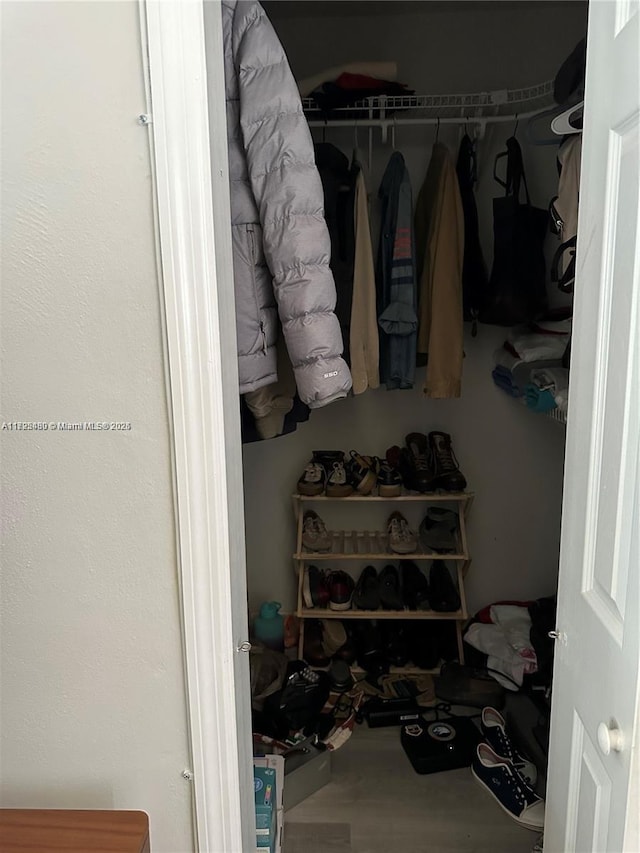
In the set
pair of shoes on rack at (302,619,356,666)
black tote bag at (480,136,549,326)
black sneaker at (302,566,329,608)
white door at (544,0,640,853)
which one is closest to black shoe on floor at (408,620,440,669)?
pair of shoes on rack at (302,619,356,666)

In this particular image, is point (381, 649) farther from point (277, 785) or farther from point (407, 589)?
point (277, 785)

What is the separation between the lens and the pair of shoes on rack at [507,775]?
1784 mm

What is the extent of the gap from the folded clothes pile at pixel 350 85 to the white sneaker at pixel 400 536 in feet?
4.98

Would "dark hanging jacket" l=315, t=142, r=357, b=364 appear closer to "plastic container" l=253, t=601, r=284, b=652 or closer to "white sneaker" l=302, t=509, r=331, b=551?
"white sneaker" l=302, t=509, r=331, b=551

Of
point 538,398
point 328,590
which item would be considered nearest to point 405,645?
point 328,590

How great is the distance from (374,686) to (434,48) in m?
2.36

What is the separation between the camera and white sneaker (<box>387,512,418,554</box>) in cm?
244

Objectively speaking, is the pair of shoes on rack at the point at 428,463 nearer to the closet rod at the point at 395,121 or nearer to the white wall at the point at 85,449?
the closet rod at the point at 395,121

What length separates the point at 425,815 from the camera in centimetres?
184

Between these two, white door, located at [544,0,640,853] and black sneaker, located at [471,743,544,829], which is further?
black sneaker, located at [471,743,544,829]

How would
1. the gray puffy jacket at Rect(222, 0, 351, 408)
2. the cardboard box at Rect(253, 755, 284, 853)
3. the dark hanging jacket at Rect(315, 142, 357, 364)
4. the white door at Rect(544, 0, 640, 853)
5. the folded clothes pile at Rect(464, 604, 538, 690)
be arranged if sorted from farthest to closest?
the folded clothes pile at Rect(464, 604, 538, 690) < the dark hanging jacket at Rect(315, 142, 357, 364) < the cardboard box at Rect(253, 755, 284, 853) < the gray puffy jacket at Rect(222, 0, 351, 408) < the white door at Rect(544, 0, 640, 853)

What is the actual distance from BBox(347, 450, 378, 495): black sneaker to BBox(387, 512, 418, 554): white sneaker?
8.6 inches

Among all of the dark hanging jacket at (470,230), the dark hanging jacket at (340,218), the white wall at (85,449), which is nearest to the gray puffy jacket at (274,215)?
the white wall at (85,449)

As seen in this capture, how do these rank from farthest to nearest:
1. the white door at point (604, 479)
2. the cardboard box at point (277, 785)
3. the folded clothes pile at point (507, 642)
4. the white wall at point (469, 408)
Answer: the white wall at point (469, 408) < the folded clothes pile at point (507, 642) < the cardboard box at point (277, 785) < the white door at point (604, 479)
